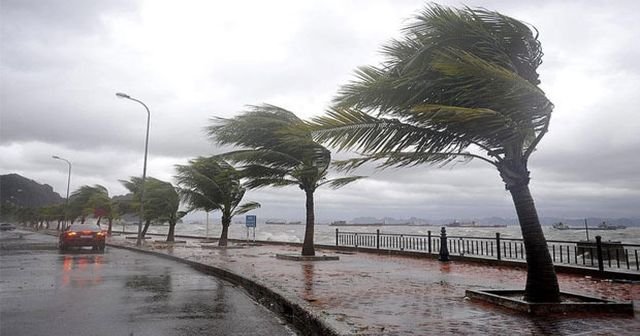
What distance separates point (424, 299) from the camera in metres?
Result: 8.17

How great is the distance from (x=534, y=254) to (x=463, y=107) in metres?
2.57

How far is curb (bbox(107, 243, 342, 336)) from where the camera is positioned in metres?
5.87

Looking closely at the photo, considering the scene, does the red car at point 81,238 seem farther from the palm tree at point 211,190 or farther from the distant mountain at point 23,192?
the distant mountain at point 23,192

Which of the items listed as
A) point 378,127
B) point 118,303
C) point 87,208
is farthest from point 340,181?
point 87,208

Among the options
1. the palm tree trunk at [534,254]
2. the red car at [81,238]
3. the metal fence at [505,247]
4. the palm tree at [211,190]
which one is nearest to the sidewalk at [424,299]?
the palm tree trunk at [534,254]

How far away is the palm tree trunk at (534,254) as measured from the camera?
721 cm

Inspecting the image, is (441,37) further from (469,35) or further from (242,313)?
(242,313)

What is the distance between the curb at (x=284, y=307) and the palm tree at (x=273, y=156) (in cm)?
510

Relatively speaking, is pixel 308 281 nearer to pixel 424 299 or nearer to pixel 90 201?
pixel 424 299

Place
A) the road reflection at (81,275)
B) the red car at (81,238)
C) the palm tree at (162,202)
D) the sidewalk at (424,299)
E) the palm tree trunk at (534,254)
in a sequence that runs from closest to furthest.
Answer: the sidewalk at (424,299) → the palm tree trunk at (534,254) → the road reflection at (81,275) → the red car at (81,238) → the palm tree at (162,202)

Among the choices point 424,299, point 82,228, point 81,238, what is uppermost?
point 82,228

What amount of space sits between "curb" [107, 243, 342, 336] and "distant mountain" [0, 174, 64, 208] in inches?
6943

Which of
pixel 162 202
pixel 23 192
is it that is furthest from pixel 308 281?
pixel 23 192

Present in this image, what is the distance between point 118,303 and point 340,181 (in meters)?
9.04
